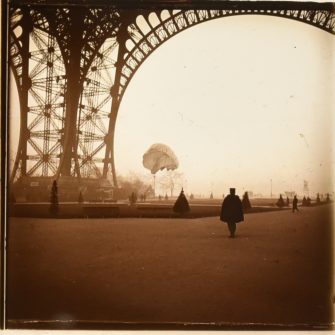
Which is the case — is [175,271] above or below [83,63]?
below

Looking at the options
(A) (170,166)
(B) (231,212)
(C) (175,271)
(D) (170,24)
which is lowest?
(C) (175,271)

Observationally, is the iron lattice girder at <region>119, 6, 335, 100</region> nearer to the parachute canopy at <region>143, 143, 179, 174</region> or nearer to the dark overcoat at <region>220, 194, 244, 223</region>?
the parachute canopy at <region>143, 143, 179, 174</region>

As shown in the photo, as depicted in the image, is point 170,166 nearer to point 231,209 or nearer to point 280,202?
point 231,209

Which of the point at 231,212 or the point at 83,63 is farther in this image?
the point at 83,63

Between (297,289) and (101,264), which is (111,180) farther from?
(297,289)

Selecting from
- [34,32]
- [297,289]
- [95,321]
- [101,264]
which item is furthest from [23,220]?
[297,289]

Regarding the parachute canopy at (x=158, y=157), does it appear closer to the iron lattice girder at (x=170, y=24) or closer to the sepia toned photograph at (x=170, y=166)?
the sepia toned photograph at (x=170, y=166)

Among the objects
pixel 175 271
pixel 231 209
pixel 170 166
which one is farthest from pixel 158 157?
pixel 175 271

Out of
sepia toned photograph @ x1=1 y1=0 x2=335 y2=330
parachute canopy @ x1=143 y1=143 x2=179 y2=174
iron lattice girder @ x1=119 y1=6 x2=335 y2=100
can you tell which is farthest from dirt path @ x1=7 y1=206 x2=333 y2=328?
iron lattice girder @ x1=119 y1=6 x2=335 y2=100
